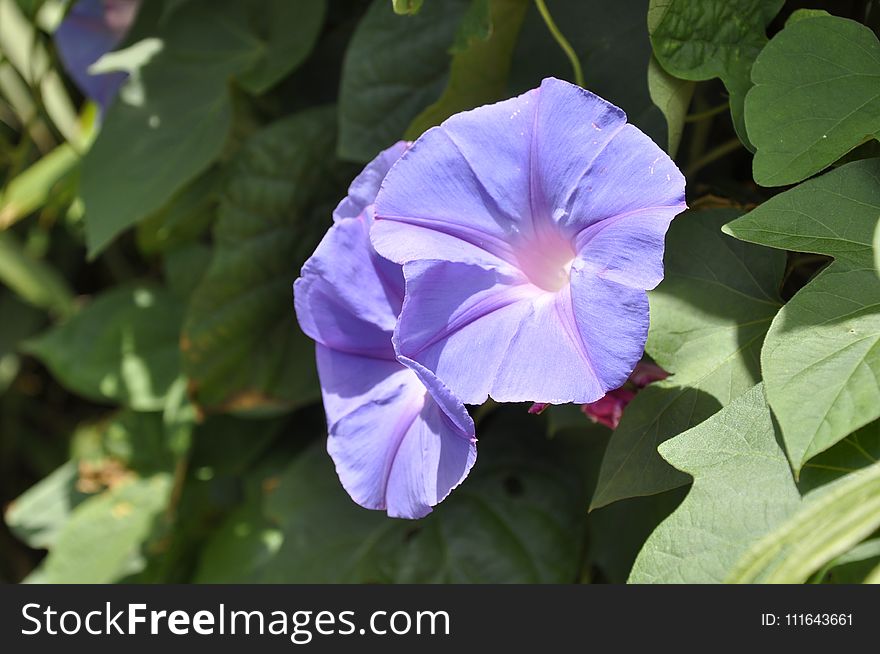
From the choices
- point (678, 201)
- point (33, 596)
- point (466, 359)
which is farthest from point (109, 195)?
point (678, 201)

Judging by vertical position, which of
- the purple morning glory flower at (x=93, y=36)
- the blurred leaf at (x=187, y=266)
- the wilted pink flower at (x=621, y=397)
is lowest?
the blurred leaf at (x=187, y=266)

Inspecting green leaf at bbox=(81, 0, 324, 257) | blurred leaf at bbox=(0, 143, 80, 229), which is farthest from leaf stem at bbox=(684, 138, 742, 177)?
blurred leaf at bbox=(0, 143, 80, 229)

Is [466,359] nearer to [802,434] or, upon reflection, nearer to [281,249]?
[802,434]

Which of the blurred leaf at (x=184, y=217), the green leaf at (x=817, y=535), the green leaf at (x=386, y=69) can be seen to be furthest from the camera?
the blurred leaf at (x=184, y=217)

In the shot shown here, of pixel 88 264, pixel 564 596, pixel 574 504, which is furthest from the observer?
pixel 88 264

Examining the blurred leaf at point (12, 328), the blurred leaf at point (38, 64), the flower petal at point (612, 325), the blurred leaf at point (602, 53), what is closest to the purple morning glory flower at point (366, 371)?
the flower petal at point (612, 325)

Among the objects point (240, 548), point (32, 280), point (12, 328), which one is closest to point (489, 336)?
point (240, 548)

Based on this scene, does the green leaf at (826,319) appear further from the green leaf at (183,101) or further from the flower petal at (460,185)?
the green leaf at (183,101)
